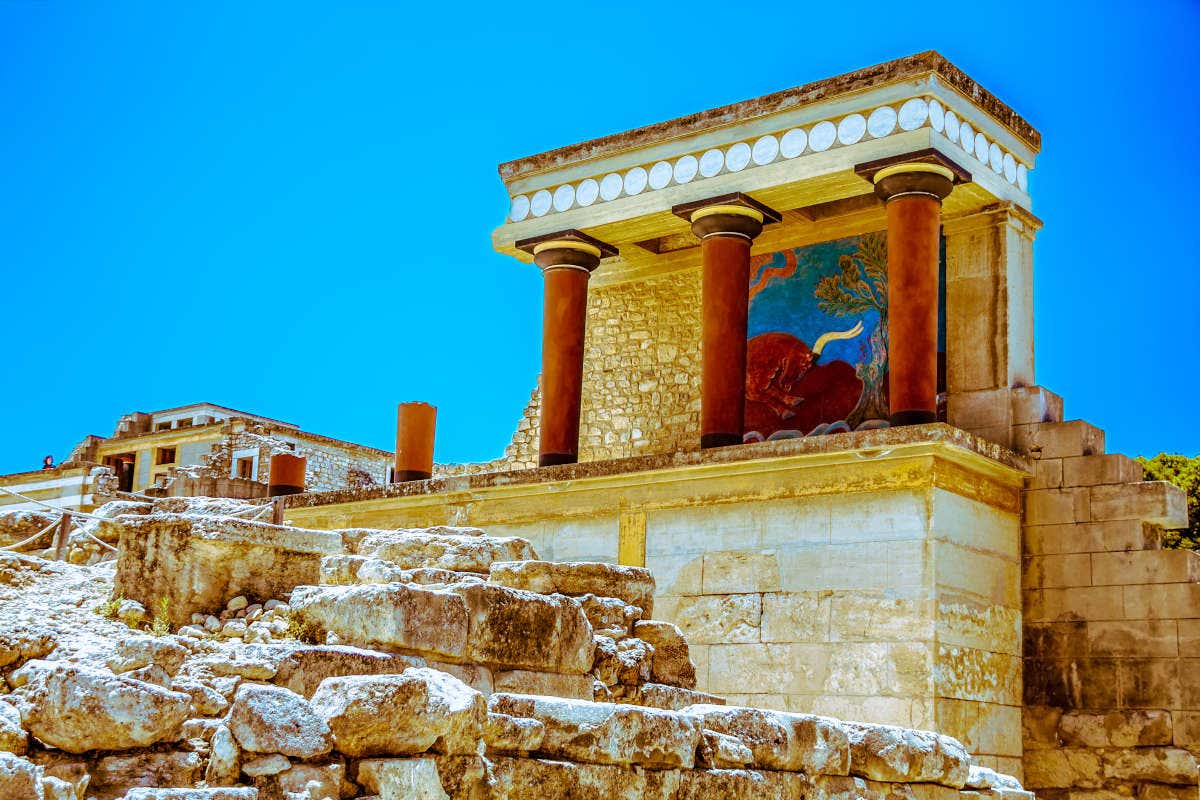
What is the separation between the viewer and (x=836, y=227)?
15.9m

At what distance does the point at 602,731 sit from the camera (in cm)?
586

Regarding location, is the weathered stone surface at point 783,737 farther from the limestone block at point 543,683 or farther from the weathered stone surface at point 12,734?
the weathered stone surface at point 12,734

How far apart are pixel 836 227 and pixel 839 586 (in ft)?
16.9

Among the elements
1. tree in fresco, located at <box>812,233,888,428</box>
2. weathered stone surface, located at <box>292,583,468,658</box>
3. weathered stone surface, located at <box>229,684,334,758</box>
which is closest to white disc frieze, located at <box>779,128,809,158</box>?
tree in fresco, located at <box>812,233,888,428</box>

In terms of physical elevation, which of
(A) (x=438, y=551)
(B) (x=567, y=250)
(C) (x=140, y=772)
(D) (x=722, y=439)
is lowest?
(C) (x=140, y=772)

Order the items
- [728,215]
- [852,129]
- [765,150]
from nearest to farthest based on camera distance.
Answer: [852,129] < [765,150] < [728,215]

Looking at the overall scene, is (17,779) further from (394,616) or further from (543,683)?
(543,683)

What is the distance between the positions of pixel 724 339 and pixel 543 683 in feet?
25.3

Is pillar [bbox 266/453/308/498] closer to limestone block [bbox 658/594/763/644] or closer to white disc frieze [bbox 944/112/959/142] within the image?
limestone block [bbox 658/594/763/644]

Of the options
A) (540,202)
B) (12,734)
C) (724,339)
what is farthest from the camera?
(540,202)

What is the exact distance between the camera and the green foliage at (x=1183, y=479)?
24.5 meters

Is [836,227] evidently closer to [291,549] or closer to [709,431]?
[709,431]

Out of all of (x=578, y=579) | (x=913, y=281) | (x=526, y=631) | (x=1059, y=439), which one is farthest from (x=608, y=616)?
(x=1059, y=439)

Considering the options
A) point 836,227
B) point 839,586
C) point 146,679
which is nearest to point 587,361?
point 836,227
